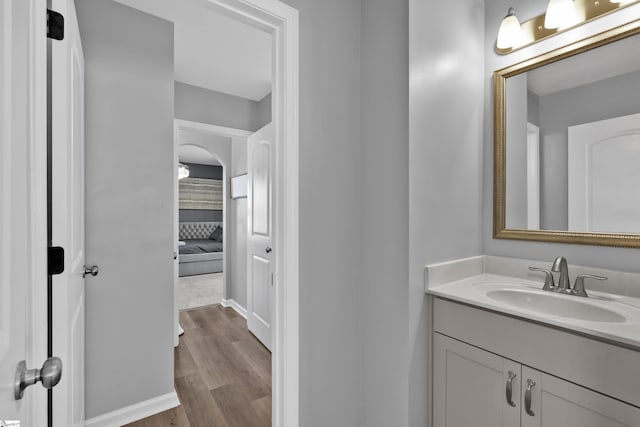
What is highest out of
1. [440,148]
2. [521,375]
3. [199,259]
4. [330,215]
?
[440,148]

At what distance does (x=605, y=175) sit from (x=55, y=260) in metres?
2.14

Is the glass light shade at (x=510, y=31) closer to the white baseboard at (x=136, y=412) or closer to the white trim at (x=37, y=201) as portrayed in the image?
the white trim at (x=37, y=201)

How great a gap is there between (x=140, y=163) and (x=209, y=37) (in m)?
1.17

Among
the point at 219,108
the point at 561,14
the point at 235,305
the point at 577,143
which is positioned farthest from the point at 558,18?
the point at 235,305

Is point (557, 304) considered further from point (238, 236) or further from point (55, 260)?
point (238, 236)

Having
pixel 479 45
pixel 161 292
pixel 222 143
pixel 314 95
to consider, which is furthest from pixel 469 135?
pixel 222 143

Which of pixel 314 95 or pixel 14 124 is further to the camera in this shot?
pixel 314 95

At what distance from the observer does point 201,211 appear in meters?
8.00

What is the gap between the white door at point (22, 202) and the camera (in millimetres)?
529

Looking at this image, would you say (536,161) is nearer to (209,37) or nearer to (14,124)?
(14,124)

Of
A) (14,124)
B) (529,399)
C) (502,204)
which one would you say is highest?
(14,124)

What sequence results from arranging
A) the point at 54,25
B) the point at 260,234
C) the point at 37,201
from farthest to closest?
the point at 260,234 < the point at 54,25 < the point at 37,201

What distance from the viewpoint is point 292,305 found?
133 centimetres

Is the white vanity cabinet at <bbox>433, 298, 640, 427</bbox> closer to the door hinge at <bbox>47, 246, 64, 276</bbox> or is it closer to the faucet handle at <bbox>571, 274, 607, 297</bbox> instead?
the faucet handle at <bbox>571, 274, 607, 297</bbox>
